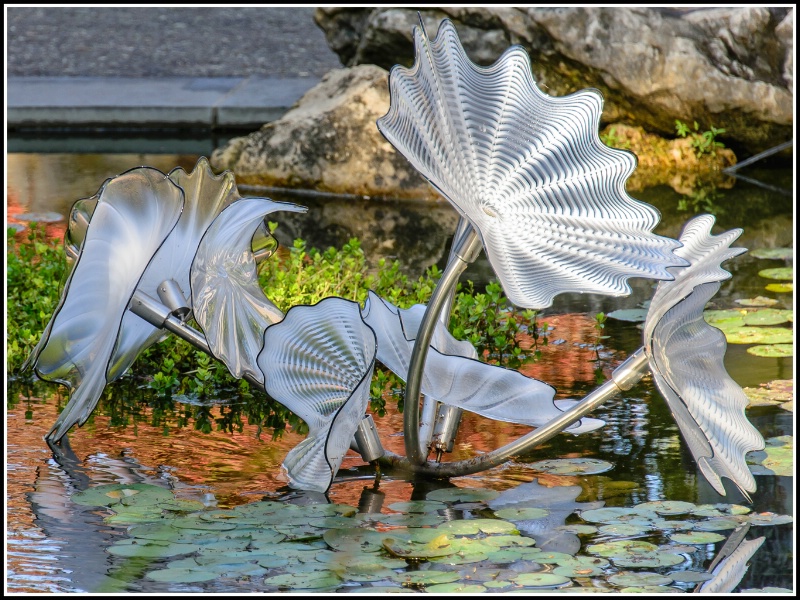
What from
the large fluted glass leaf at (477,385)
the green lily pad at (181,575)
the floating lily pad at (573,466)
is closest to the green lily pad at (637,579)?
the large fluted glass leaf at (477,385)

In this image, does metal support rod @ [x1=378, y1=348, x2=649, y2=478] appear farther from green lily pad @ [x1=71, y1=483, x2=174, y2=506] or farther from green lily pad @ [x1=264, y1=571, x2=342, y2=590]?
green lily pad @ [x1=71, y1=483, x2=174, y2=506]

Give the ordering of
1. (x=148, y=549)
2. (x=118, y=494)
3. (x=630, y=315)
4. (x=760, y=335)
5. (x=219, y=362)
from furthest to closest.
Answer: (x=630, y=315)
(x=760, y=335)
(x=219, y=362)
(x=118, y=494)
(x=148, y=549)

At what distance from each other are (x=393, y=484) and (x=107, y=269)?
4.00ft

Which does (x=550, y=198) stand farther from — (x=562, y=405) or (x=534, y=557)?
(x=534, y=557)

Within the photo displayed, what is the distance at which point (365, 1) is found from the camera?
9.72 meters

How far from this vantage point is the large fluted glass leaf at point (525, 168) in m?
3.15

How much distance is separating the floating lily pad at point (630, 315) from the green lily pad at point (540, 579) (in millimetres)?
2726

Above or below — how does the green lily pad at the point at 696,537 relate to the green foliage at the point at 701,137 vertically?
below

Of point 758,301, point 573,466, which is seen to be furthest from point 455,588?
point 758,301

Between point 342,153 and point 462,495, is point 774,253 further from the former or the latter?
point 462,495

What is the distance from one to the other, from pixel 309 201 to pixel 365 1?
7.16ft

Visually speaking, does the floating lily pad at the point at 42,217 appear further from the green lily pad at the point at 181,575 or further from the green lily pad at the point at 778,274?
the green lily pad at the point at 181,575

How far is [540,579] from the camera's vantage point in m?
3.19

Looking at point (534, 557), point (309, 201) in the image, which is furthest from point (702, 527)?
point (309, 201)
